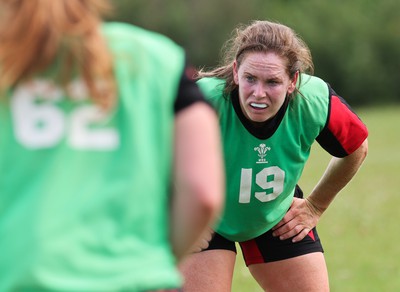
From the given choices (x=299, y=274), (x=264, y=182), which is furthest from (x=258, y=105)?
(x=299, y=274)

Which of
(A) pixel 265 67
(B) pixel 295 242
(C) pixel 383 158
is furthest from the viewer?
(C) pixel 383 158

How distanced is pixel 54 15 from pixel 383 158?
1964 cm

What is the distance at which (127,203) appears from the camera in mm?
2350

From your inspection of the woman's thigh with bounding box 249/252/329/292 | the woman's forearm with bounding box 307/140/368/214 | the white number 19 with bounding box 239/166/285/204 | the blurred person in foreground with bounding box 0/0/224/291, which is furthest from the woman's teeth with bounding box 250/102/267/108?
the blurred person in foreground with bounding box 0/0/224/291

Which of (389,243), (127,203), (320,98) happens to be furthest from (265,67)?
(389,243)

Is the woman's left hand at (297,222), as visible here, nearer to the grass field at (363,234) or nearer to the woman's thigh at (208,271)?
the woman's thigh at (208,271)

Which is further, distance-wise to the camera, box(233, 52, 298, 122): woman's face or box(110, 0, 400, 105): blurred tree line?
box(110, 0, 400, 105): blurred tree line

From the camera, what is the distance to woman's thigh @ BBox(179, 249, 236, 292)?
16.4 feet

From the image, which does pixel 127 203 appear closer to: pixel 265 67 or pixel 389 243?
pixel 265 67

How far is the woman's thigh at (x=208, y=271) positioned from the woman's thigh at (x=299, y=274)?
0.29 metres

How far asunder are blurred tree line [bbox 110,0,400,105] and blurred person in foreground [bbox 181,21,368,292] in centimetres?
4501

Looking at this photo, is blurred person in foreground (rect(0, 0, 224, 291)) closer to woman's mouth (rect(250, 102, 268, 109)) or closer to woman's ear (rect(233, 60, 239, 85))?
woman's mouth (rect(250, 102, 268, 109))

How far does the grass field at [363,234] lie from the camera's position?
27.4ft

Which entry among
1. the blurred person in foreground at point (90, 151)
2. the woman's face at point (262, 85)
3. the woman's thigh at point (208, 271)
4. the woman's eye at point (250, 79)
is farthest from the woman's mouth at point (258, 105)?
the blurred person in foreground at point (90, 151)
